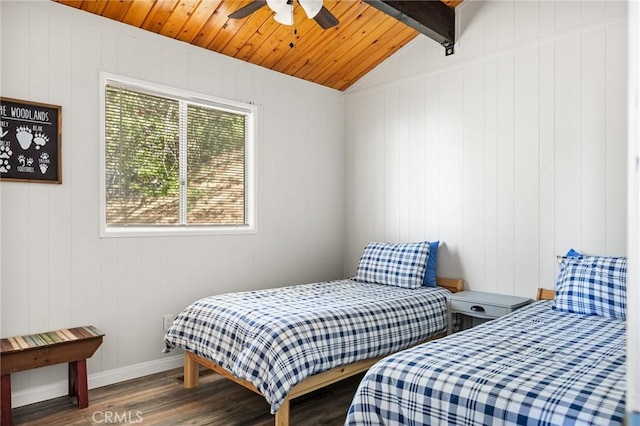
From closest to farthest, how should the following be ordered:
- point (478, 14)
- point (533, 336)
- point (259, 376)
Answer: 1. point (533, 336)
2. point (259, 376)
3. point (478, 14)

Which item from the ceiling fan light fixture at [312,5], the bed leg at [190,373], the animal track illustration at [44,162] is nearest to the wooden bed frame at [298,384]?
the bed leg at [190,373]

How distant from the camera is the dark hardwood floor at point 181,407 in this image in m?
2.58

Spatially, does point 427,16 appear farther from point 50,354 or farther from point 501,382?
point 50,354

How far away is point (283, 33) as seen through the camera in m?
3.64

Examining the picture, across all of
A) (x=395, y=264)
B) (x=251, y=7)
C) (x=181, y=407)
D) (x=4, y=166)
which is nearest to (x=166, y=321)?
(x=181, y=407)

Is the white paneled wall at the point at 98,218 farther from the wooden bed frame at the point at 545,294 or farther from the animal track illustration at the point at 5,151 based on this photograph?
the wooden bed frame at the point at 545,294

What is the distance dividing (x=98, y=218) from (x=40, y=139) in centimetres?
62

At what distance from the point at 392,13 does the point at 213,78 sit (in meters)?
1.54

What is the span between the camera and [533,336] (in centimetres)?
222

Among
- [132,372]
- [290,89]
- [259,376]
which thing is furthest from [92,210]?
[290,89]

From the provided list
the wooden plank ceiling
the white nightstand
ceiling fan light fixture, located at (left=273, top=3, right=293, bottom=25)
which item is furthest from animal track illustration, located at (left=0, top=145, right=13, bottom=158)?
the white nightstand

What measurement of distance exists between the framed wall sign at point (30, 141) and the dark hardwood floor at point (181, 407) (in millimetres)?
1439

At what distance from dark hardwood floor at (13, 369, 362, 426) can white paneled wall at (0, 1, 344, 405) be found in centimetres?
21

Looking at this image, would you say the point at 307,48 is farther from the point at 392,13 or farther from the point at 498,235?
the point at 498,235
